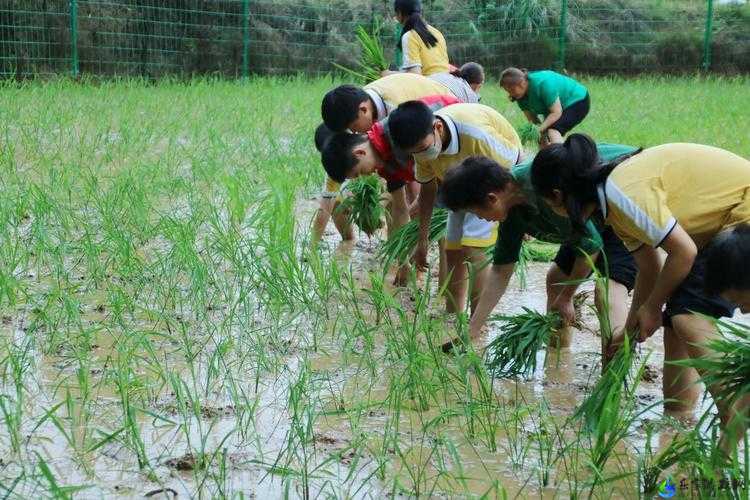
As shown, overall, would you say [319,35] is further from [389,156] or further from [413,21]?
[389,156]

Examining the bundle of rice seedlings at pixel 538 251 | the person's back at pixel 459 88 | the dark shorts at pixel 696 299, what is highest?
the person's back at pixel 459 88

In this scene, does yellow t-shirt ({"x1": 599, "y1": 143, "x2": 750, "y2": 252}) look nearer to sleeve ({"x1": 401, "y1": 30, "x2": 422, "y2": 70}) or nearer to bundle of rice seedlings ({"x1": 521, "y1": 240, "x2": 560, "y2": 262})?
bundle of rice seedlings ({"x1": 521, "y1": 240, "x2": 560, "y2": 262})

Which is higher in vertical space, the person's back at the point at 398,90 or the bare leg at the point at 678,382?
the person's back at the point at 398,90

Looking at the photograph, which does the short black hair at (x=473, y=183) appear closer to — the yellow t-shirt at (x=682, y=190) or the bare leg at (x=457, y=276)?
the yellow t-shirt at (x=682, y=190)

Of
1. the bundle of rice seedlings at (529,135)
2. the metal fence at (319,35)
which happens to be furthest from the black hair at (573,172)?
the metal fence at (319,35)

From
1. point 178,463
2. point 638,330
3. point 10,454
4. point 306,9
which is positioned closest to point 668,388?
point 638,330

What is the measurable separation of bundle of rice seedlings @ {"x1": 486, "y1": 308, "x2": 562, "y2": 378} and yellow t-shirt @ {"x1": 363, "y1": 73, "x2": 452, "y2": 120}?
60.5 inches

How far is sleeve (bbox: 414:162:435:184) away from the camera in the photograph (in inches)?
166

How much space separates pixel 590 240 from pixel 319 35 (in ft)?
40.0

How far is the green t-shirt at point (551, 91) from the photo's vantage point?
7.53 m

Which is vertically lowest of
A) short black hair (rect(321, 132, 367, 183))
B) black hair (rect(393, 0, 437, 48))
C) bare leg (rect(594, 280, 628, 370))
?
bare leg (rect(594, 280, 628, 370))

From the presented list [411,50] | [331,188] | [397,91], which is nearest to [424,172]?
[397,91]

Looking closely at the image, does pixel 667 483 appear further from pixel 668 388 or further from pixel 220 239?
pixel 220 239

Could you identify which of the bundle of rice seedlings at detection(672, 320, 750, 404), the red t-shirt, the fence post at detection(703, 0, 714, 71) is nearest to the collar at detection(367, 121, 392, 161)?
the red t-shirt
